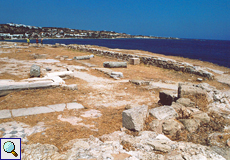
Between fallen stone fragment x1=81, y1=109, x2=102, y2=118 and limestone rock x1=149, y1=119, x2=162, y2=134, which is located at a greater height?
limestone rock x1=149, y1=119, x2=162, y2=134

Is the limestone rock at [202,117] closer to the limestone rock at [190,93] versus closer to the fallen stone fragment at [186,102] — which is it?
the fallen stone fragment at [186,102]

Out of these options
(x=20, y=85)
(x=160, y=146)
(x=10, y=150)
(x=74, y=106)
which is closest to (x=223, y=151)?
(x=160, y=146)

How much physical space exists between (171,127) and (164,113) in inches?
21.6

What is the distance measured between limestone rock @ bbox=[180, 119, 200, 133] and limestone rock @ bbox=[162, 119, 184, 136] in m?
0.14

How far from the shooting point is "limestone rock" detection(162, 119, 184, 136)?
3805 mm

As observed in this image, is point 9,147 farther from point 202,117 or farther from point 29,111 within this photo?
point 202,117

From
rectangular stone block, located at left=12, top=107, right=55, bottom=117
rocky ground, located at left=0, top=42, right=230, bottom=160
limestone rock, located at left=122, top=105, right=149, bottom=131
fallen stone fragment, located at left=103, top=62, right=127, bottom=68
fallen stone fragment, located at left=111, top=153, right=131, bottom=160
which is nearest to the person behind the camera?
fallen stone fragment, located at left=111, top=153, right=131, bottom=160

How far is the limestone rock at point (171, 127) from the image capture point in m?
3.80

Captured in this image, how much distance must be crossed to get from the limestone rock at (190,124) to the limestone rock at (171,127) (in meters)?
0.14

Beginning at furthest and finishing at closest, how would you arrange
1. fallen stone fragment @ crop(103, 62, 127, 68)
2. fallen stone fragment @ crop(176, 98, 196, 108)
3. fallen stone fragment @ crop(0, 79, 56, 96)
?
1. fallen stone fragment @ crop(103, 62, 127, 68)
2. fallen stone fragment @ crop(0, 79, 56, 96)
3. fallen stone fragment @ crop(176, 98, 196, 108)

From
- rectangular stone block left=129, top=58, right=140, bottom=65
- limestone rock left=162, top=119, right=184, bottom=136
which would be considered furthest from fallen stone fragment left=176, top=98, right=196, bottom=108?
rectangular stone block left=129, top=58, right=140, bottom=65

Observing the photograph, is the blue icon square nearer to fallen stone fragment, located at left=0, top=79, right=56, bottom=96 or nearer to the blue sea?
fallen stone fragment, located at left=0, top=79, right=56, bottom=96

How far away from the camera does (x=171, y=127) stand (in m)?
3.84

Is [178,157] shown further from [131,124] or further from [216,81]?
[216,81]
